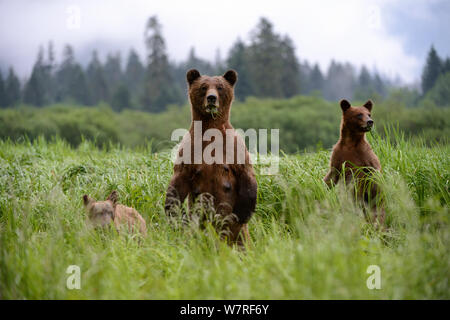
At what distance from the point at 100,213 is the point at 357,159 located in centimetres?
253

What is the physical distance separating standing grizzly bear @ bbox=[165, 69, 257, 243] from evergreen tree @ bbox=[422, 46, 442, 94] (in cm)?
1993

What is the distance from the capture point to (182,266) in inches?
114

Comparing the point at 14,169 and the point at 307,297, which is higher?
the point at 14,169

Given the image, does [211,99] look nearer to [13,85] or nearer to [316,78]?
[13,85]

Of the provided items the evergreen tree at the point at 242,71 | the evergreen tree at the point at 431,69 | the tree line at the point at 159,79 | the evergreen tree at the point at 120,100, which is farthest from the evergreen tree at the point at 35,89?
the evergreen tree at the point at 431,69

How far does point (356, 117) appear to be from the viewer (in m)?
3.87

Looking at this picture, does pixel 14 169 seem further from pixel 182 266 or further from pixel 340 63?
pixel 340 63

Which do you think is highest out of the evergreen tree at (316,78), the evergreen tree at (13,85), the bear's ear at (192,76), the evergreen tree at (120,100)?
the evergreen tree at (316,78)

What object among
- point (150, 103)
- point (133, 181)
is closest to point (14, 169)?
point (133, 181)

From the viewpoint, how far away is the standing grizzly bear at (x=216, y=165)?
307 cm

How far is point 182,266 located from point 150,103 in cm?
3440

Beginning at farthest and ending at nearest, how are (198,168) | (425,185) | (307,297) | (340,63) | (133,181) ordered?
(340,63) → (133,181) → (425,185) → (198,168) → (307,297)

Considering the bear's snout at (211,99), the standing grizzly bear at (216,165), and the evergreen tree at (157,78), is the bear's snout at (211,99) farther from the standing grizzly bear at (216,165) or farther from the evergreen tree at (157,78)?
the evergreen tree at (157,78)
